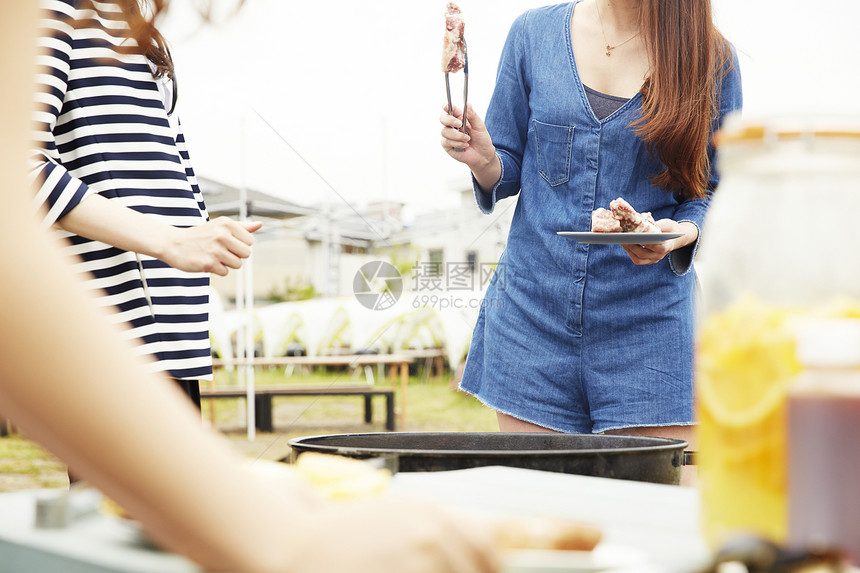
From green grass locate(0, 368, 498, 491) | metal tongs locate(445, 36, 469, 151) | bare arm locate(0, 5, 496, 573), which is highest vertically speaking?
metal tongs locate(445, 36, 469, 151)

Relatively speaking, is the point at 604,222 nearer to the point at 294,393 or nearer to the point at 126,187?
the point at 126,187

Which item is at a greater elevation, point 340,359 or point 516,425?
point 516,425

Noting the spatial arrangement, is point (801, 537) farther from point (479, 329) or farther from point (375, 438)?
point (479, 329)

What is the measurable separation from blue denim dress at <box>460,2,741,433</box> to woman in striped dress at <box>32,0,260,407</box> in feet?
2.05

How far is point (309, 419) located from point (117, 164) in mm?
6387

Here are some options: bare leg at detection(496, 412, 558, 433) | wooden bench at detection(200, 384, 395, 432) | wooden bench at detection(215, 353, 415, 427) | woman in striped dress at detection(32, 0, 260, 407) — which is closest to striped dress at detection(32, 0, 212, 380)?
woman in striped dress at detection(32, 0, 260, 407)

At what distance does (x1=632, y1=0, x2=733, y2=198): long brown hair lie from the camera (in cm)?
147

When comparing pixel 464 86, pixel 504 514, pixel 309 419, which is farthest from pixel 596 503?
pixel 309 419

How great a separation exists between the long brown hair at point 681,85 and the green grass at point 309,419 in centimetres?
373

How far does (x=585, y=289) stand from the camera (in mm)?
1549

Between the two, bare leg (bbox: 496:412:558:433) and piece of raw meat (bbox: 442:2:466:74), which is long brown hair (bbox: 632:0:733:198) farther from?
bare leg (bbox: 496:412:558:433)

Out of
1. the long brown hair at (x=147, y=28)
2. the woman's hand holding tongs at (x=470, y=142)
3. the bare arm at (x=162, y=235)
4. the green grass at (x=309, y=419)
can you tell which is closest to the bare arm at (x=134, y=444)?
the long brown hair at (x=147, y=28)

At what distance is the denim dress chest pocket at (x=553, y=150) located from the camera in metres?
1.55

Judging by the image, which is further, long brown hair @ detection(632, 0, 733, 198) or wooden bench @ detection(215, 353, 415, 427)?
wooden bench @ detection(215, 353, 415, 427)
